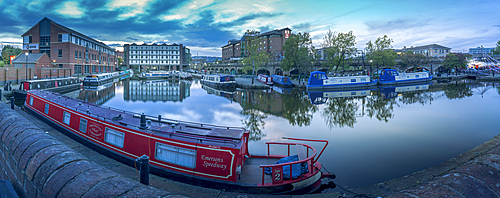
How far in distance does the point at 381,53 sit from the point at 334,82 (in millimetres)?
28330

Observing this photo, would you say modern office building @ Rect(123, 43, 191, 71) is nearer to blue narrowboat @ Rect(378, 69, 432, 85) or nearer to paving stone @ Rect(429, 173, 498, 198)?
blue narrowboat @ Rect(378, 69, 432, 85)

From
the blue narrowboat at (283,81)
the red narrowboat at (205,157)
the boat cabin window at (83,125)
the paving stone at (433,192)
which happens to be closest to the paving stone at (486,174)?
the paving stone at (433,192)

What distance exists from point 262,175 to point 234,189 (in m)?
0.93

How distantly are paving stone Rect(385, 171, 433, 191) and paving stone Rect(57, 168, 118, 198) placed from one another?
784 cm

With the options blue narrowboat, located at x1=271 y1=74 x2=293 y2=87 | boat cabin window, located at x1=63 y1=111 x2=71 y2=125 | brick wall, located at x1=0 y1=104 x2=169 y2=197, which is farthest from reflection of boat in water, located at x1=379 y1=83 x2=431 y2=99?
brick wall, located at x1=0 y1=104 x2=169 y2=197

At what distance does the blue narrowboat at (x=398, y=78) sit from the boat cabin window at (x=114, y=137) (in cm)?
5018

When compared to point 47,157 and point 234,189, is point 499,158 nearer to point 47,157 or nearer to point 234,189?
point 234,189

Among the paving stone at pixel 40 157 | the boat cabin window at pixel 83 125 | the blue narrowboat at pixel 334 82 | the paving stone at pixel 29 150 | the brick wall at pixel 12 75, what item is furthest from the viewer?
the blue narrowboat at pixel 334 82

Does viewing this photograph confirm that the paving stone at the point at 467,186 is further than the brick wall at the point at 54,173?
Yes

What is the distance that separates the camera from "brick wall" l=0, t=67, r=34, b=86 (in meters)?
34.0

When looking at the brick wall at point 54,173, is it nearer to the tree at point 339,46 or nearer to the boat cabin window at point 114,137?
the boat cabin window at point 114,137

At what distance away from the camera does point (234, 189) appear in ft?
24.6

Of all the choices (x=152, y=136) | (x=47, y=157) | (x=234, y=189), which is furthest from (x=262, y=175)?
(x=47, y=157)

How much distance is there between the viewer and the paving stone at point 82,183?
3.13 m
